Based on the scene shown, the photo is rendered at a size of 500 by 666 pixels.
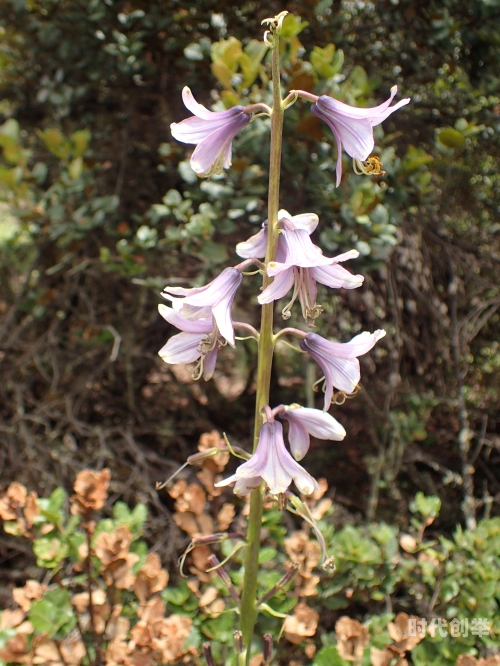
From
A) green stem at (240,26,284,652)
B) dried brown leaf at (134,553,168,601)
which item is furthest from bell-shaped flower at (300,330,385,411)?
dried brown leaf at (134,553,168,601)

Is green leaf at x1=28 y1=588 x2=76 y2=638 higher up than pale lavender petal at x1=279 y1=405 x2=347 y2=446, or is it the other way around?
pale lavender petal at x1=279 y1=405 x2=347 y2=446

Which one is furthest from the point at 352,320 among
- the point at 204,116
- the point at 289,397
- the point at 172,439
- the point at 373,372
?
the point at 204,116

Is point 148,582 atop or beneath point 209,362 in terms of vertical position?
beneath

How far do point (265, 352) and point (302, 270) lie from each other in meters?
0.18

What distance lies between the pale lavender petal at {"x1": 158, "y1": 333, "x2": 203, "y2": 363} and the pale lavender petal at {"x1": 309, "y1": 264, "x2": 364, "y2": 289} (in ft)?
0.92

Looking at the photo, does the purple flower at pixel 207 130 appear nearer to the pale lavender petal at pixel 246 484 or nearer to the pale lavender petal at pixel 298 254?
the pale lavender petal at pixel 298 254

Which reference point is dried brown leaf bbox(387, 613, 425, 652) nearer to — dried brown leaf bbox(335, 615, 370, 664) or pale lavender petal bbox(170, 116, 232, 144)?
dried brown leaf bbox(335, 615, 370, 664)

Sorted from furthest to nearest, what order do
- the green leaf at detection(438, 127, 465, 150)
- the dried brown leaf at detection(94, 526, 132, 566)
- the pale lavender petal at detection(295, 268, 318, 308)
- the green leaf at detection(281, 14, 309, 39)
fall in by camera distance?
the green leaf at detection(438, 127, 465, 150), the green leaf at detection(281, 14, 309, 39), the dried brown leaf at detection(94, 526, 132, 566), the pale lavender petal at detection(295, 268, 318, 308)

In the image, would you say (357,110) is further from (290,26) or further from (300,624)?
(300,624)

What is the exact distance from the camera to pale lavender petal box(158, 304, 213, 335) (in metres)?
1.04

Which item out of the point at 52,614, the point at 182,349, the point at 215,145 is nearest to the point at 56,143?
the point at 215,145

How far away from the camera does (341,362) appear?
3.48 ft

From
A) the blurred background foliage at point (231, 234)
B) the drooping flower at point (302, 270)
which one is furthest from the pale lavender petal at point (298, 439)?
the blurred background foliage at point (231, 234)

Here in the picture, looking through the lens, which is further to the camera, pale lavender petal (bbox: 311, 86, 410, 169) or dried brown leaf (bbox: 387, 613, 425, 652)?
dried brown leaf (bbox: 387, 613, 425, 652)
